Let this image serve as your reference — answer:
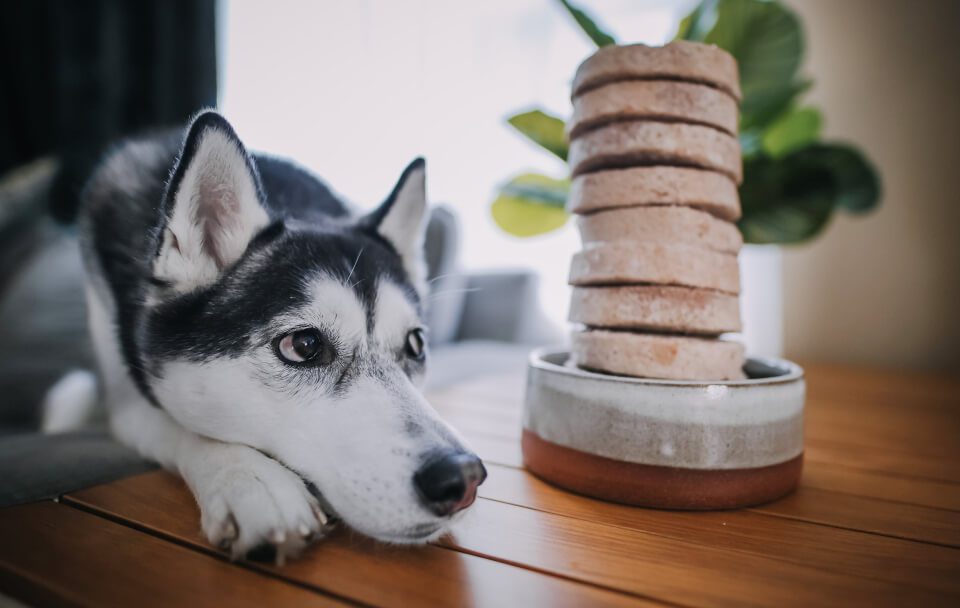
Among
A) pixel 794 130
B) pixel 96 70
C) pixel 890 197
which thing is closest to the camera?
pixel 794 130

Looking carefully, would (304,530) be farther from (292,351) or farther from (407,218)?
(407,218)

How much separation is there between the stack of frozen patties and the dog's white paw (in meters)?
0.47

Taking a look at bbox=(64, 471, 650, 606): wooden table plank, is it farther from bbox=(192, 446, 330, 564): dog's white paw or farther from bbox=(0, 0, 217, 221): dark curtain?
bbox=(0, 0, 217, 221): dark curtain

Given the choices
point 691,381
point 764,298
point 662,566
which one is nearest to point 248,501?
point 662,566

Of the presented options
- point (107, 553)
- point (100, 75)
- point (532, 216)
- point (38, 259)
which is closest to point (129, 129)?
point (100, 75)

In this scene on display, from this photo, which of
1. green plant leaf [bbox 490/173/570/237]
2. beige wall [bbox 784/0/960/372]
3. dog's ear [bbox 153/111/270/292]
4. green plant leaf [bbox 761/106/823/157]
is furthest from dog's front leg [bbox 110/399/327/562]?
beige wall [bbox 784/0/960/372]

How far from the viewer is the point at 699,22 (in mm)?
990

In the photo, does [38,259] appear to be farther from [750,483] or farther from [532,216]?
[750,483]

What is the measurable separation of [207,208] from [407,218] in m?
0.38

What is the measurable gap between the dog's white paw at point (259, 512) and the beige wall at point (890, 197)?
2.52m

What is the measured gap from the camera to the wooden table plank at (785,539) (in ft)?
1.85

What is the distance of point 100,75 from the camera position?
9.95 feet

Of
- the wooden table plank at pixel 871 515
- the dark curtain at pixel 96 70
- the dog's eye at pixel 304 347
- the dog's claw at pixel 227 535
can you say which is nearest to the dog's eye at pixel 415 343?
the dog's eye at pixel 304 347

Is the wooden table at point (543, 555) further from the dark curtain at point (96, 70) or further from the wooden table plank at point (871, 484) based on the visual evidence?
the dark curtain at point (96, 70)
